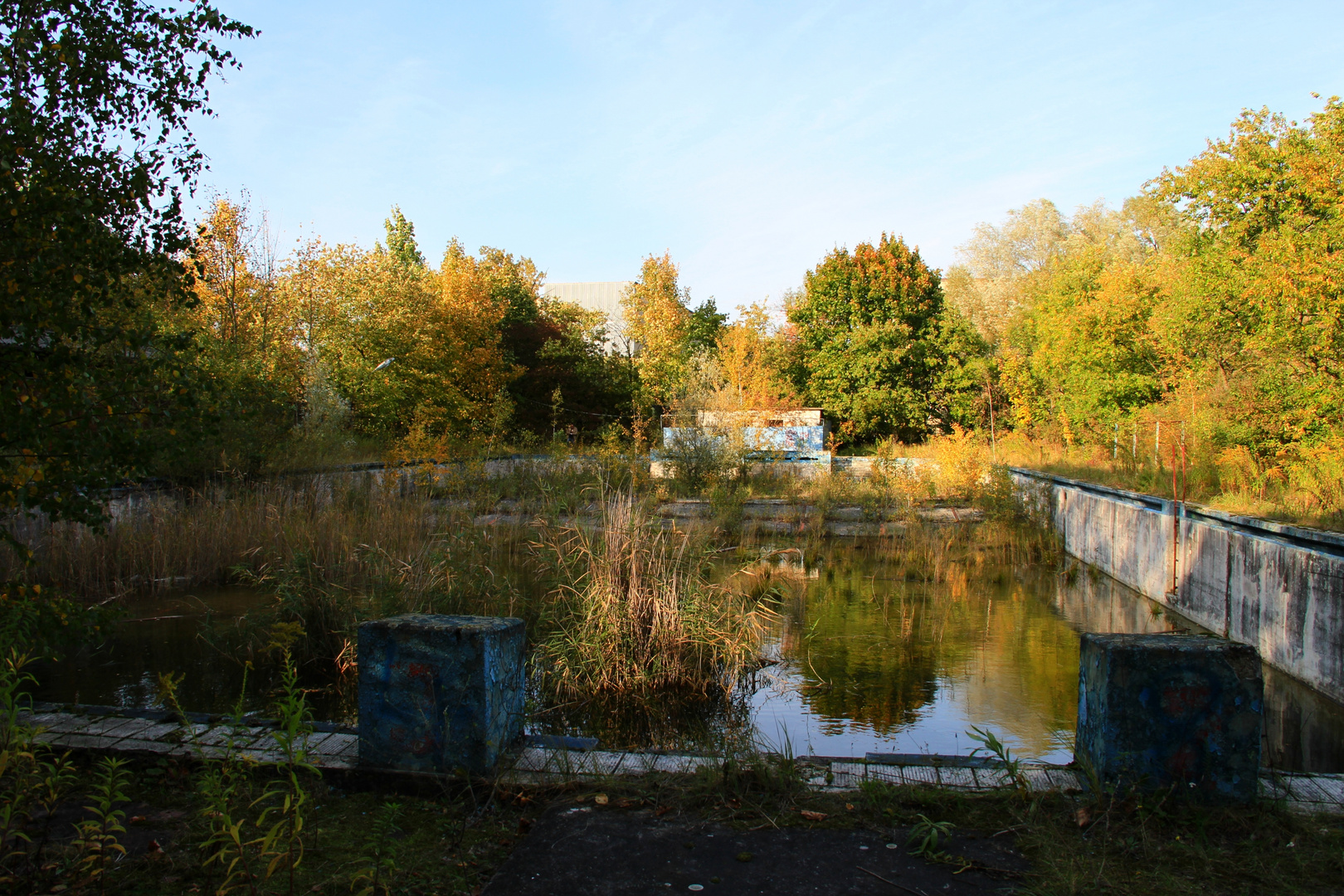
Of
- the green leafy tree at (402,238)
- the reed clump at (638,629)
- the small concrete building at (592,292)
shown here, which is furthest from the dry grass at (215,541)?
the small concrete building at (592,292)

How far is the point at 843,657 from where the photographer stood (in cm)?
615

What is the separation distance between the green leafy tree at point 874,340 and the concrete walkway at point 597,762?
27.4 m

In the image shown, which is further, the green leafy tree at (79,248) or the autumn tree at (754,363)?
the autumn tree at (754,363)

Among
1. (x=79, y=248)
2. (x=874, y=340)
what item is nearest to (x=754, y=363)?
(x=874, y=340)

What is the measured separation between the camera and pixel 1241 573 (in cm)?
642

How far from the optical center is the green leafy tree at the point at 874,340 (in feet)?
98.7

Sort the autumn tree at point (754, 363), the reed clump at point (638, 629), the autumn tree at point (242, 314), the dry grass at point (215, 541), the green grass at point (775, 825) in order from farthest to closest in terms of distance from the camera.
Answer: the autumn tree at point (754, 363) < the autumn tree at point (242, 314) < the dry grass at point (215, 541) < the reed clump at point (638, 629) < the green grass at point (775, 825)

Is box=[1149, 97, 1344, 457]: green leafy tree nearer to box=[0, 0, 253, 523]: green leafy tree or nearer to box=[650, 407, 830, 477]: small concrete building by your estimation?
box=[650, 407, 830, 477]: small concrete building

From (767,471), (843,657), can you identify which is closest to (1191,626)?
(843,657)

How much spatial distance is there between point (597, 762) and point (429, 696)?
0.69 metres

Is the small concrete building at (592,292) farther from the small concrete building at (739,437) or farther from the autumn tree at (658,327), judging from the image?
the small concrete building at (739,437)

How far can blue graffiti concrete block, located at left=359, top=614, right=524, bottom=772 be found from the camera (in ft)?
10.1

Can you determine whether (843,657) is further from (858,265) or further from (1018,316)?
(1018,316)

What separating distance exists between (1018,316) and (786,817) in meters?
34.4
